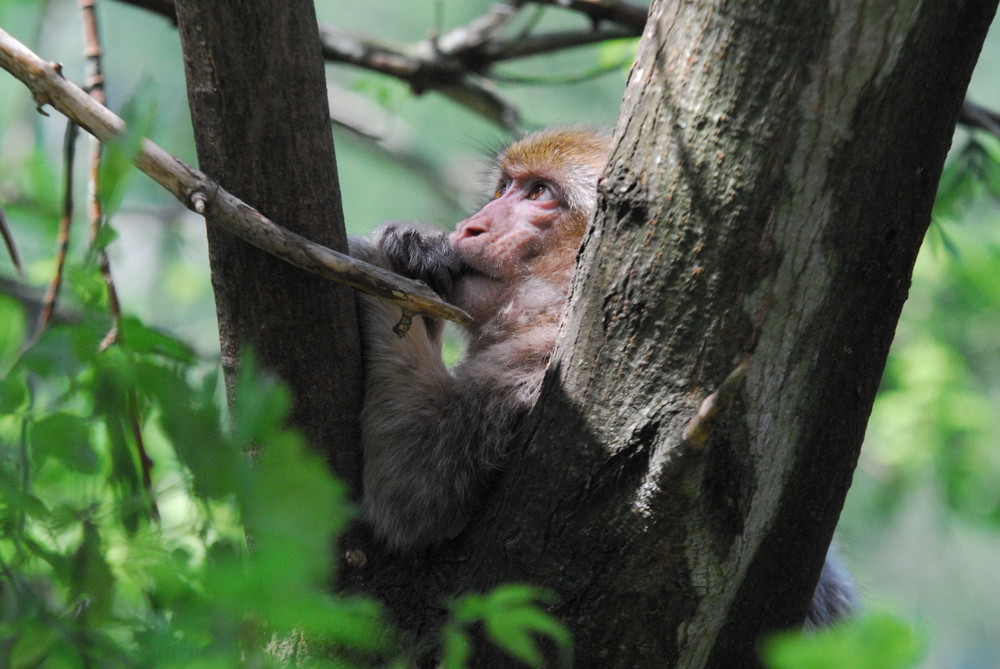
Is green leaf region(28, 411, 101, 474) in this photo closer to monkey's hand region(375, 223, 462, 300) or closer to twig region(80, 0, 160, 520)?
twig region(80, 0, 160, 520)

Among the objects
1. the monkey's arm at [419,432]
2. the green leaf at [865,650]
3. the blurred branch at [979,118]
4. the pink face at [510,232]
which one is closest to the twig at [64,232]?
the monkey's arm at [419,432]

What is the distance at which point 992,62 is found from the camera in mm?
9148

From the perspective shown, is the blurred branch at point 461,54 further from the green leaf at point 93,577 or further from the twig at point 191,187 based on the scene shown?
the green leaf at point 93,577

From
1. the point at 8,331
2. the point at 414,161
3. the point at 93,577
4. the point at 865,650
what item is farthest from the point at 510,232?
the point at 414,161

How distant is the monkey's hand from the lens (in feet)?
9.62

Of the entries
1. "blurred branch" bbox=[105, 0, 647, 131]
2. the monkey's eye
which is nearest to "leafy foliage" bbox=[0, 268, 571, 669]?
the monkey's eye

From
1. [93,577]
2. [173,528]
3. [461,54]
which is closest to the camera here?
[173,528]

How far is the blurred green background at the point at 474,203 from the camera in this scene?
4.84m

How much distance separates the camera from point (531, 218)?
11.0 feet

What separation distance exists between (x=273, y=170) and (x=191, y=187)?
0.62 ft

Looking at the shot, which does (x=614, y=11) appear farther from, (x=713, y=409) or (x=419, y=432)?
(x=713, y=409)

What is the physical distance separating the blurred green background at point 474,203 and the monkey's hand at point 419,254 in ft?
4.07

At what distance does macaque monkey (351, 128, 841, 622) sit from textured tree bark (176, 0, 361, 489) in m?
0.26

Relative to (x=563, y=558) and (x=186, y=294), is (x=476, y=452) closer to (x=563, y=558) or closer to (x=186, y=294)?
(x=563, y=558)
